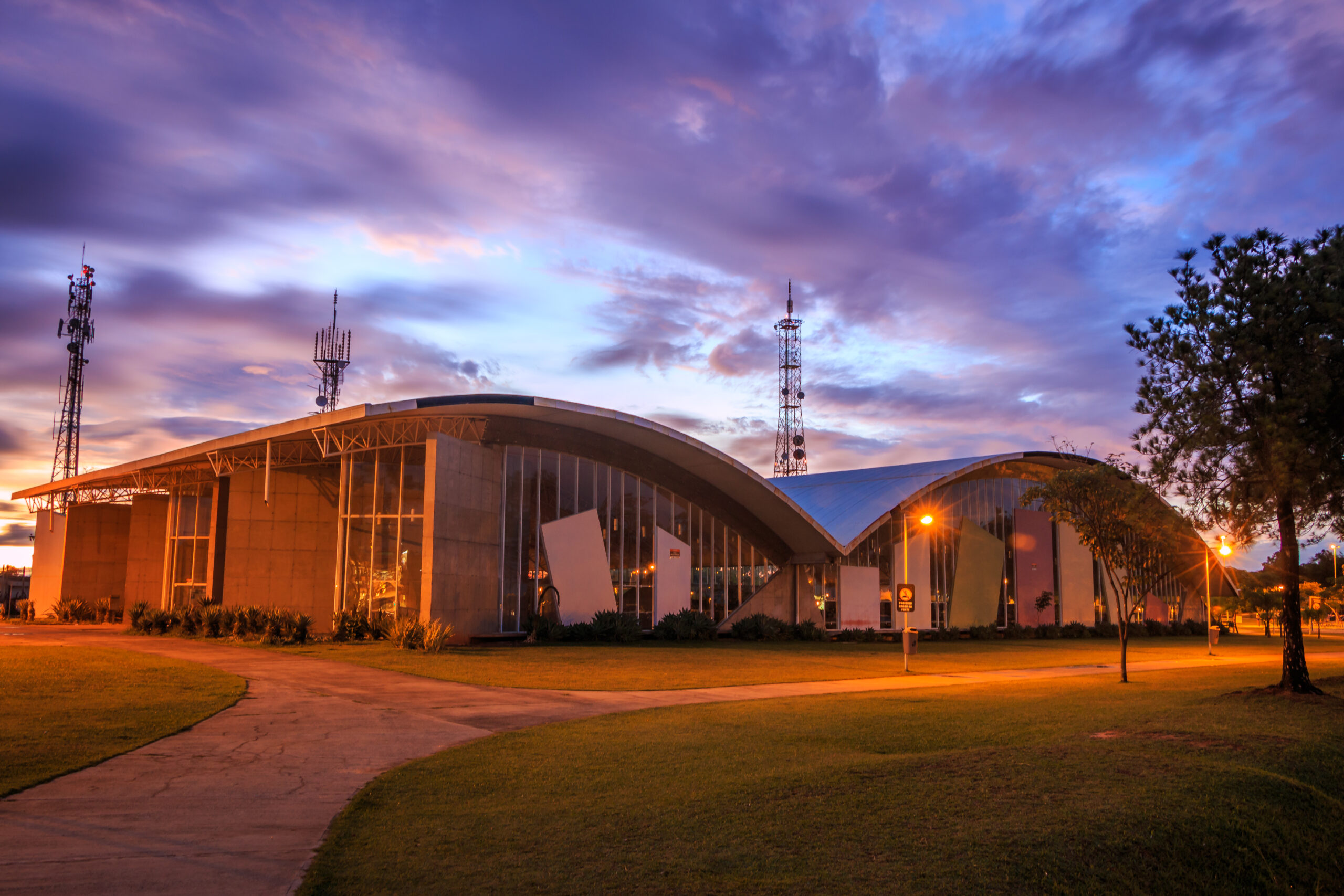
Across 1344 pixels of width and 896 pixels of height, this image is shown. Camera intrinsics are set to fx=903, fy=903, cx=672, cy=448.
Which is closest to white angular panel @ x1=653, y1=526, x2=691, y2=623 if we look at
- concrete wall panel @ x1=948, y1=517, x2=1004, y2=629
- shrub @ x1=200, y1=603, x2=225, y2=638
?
shrub @ x1=200, y1=603, x2=225, y2=638

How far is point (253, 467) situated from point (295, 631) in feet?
32.1

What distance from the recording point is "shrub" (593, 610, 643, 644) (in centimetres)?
3288

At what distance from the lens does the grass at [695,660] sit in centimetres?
2103

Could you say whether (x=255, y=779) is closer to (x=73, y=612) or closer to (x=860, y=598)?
(x=860, y=598)

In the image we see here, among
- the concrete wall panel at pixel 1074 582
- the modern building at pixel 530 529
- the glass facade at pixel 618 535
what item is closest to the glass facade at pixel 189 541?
the modern building at pixel 530 529

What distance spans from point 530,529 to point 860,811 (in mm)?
25396

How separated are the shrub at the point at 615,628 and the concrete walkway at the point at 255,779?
1286cm

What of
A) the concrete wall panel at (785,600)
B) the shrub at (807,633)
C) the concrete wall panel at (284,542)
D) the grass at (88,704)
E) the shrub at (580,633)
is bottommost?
the shrub at (807,633)

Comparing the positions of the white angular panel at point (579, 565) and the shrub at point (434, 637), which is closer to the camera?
the shrub at point (434, 637)

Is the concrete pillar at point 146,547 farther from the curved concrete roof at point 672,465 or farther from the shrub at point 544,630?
the shrub at point 544,630

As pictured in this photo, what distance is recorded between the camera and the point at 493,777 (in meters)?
9.82

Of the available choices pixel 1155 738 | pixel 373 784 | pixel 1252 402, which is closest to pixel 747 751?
pixel 373 784

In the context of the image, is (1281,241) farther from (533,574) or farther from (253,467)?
(253,467)

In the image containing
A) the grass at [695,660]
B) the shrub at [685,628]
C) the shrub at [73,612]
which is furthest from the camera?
the shrub at [73,612]
